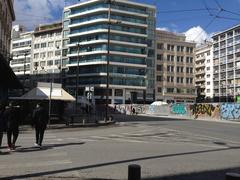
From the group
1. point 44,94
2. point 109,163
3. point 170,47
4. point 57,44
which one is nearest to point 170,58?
point 170,47

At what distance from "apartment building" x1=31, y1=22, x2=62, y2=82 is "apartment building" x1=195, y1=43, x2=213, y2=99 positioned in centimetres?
5210

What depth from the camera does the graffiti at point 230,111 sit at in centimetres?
4819

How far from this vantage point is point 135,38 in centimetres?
10769

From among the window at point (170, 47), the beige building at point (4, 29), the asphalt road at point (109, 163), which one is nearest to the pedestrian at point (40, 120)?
the asphalt road at point (109, 163)

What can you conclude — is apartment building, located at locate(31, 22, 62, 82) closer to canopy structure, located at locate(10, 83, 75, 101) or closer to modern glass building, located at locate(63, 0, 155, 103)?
modern glass building, located at locate(63, 0, 155, 103)

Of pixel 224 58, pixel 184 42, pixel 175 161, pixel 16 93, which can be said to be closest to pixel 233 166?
pixel 175 161

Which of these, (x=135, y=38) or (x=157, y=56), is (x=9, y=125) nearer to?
(x=135, y=38)

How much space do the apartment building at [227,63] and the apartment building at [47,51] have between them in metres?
54.1

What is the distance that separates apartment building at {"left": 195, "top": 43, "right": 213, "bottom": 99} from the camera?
5645 inches

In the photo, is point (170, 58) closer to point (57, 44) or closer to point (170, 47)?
point (170, 47)

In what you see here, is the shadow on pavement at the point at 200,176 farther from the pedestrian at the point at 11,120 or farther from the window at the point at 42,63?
the window at the point at 42,63

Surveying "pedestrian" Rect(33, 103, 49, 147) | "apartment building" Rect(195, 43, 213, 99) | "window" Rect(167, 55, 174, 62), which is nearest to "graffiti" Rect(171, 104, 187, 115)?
"pedestrian" Rect(33, 103, 49, 147)

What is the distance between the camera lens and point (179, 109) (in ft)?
204

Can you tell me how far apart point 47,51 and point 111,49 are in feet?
90.1
